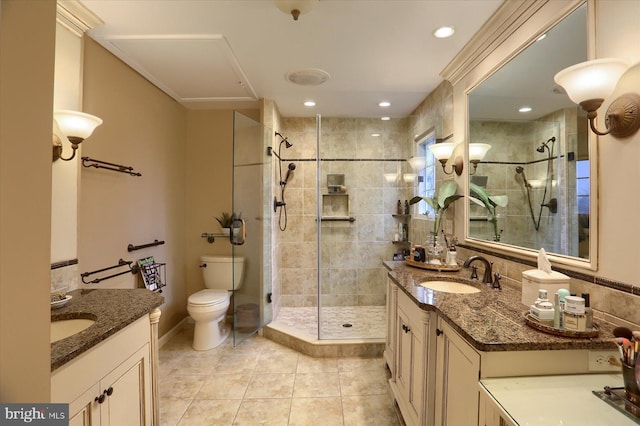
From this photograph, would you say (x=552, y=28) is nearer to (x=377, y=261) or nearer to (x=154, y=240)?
(x=377, y=261)

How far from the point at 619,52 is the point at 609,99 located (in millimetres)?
169

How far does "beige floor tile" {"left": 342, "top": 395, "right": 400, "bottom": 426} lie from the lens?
1.86 meters

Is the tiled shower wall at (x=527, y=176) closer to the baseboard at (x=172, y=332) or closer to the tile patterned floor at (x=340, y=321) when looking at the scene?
the tile patterned floor at (x=340, y=321)

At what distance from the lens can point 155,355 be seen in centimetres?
150

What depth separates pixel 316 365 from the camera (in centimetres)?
255

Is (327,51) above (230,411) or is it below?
above

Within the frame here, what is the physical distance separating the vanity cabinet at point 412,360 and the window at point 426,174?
1343 mm

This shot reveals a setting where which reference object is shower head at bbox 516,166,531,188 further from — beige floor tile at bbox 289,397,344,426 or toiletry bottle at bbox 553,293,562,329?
beige floor tile at bbox 289,397,344,426

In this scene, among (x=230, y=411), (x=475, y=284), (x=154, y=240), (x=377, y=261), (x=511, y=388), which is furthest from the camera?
(x=377, y=261)

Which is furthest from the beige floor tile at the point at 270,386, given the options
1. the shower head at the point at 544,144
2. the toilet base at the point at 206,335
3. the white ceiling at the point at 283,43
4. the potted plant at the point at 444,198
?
the white ceiling at the point at 283,43

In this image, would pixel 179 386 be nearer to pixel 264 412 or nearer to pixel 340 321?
pixel 264 412

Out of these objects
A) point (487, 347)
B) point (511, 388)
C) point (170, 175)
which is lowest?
point (511, 388)

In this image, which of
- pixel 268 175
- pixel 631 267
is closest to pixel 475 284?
pixel 631 267

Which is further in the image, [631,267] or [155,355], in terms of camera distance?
[155,355]
